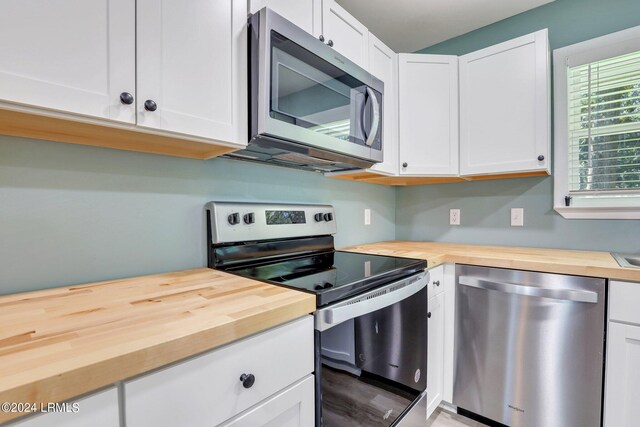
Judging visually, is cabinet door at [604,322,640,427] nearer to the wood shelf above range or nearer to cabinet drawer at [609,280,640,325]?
cabinet drawer at [609,280,640,325]

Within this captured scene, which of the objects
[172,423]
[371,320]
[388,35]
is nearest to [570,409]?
[371,320]

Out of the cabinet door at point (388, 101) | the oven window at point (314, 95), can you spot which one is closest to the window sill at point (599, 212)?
the cabinet door at point (388, 101)

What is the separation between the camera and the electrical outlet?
7.35 feet

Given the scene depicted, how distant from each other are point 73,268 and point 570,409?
210cm

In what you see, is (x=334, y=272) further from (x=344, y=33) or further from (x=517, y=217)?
(x=517, y=217)

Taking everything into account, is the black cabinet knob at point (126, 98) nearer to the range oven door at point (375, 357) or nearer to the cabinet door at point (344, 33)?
the range oven door at point (375, 357)

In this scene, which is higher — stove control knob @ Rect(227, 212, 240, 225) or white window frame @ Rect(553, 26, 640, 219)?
white window frame @ Rect(553, 26, 640, 219)

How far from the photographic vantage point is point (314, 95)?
123 cm

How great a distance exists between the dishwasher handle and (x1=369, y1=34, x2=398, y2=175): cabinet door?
0.78 m

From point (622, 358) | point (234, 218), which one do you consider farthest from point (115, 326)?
point (622, 358)

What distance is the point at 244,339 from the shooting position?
702 millimetres

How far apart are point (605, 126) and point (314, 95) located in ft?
5.73

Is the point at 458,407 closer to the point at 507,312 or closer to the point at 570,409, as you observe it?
the point at 570,409

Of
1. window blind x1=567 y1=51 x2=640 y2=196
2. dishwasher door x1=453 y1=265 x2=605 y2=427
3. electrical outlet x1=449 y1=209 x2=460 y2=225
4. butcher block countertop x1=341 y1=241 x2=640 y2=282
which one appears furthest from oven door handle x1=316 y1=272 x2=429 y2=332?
window blind x1=567 y1=51 x2=640 y2=196
